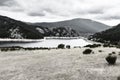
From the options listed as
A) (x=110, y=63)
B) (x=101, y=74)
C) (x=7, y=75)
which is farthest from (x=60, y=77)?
(x=110, y=63)

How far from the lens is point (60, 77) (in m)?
21.8

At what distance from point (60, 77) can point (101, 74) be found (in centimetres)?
424

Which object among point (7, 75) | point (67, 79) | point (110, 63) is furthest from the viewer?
point (110, 63)

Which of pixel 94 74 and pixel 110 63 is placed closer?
pixel 94 74

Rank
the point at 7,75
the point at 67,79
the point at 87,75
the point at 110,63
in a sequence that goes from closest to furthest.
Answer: the point at 67,79 < the point at 87,75 < the point at 7,75 < the point at 110,63

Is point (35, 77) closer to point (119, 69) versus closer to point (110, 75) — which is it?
point (110, 75)

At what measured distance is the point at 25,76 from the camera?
75.8 feet

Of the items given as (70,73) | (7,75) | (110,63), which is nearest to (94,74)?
(70,73)

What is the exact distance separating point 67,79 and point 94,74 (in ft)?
10.8

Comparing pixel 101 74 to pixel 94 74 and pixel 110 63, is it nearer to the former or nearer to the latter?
pixel 94 74

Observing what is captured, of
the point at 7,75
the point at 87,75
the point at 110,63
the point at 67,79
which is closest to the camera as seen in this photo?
the point at 67,79

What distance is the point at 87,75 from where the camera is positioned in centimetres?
2214

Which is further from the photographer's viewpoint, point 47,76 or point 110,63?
point 110,63

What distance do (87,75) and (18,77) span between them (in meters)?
7.18
